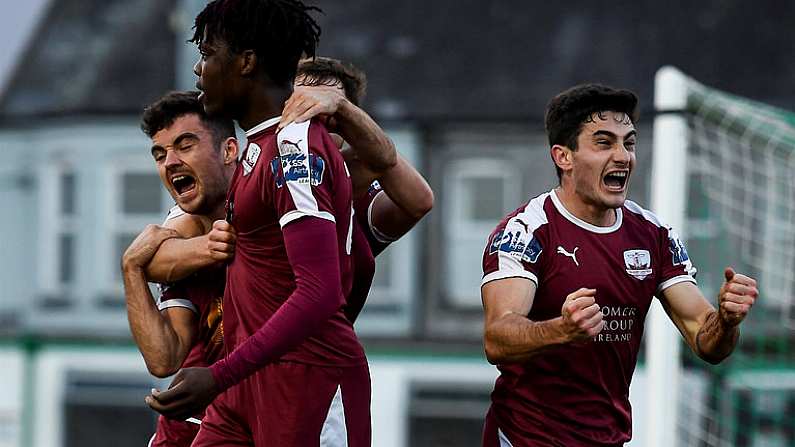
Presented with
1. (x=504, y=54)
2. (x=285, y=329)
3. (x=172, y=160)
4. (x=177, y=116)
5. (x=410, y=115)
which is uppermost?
(x=504, y=54)

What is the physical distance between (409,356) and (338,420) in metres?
12.6

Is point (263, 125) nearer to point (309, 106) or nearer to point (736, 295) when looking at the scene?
point (309, 106)

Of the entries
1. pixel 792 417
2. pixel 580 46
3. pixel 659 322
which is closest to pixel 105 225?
pixel 580 46

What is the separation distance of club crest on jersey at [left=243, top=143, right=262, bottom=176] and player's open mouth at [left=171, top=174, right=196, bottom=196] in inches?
17.1

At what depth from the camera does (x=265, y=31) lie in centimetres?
391

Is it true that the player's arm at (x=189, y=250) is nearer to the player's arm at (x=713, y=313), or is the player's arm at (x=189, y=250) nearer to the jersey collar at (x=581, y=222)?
the jersey collar at (x=581, y=222)

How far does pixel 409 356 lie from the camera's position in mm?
16453

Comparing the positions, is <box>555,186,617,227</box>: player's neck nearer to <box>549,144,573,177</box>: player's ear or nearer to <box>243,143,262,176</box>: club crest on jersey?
<box>549,144,573,177</box>: player's ear

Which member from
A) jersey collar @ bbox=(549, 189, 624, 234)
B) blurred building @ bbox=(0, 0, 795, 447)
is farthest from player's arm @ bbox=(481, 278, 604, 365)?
blurred building @ bbox=(0, 0, 795, 447)

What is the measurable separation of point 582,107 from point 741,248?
12.7m

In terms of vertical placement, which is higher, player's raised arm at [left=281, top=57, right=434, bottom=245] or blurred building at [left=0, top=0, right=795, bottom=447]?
blurred building at [left=0, top=0, right=795, bottom=447]

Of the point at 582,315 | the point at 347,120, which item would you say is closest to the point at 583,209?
the point at 582,315

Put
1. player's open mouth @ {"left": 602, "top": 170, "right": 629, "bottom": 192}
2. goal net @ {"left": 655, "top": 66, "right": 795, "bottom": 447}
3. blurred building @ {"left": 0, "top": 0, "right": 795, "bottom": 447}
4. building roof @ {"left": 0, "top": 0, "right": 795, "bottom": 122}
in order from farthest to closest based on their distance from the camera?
building roof @ {"left": 0, "top": 0, "right": 795, "bottom": 122}, blurred building @ {"left": 0, "top": 0, "right": 795, "bottom": 447}, goal net @ {"left": 655, "top": 66, "right": 795, "bottom": 447}, player's open mouth @ {"left": 602, "top": 170, "right": 629, "bottom": 192}

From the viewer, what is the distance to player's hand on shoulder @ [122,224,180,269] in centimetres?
432
